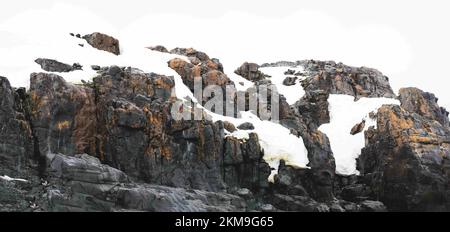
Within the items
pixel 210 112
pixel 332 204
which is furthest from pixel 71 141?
pixel 332 204

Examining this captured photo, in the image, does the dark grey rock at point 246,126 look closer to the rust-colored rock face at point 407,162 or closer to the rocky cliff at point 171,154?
the rocky cliff at point 171,154

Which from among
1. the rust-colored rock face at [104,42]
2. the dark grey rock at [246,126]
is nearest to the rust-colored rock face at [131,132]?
the dark grey rock at [246,126]

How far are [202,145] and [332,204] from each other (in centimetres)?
1475

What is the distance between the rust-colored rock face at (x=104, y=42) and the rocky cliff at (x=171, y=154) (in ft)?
0.42

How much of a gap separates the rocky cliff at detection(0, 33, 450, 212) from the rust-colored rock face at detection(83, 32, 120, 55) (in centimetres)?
13

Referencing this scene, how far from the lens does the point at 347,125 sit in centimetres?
7075

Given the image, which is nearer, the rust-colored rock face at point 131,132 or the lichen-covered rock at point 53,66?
the rust-colored rock face at point 131,132

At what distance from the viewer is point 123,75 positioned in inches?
2224

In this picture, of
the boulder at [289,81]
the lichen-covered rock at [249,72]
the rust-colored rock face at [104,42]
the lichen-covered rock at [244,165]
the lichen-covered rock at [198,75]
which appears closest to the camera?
the lichen-covered rock at [244,165]

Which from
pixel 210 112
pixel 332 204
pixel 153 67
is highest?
pixel 153 67

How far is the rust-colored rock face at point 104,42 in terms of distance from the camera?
66500mm

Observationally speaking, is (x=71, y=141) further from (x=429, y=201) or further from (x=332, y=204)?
(x=429, y=201)

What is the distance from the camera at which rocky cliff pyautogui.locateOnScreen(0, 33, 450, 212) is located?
3847cm
